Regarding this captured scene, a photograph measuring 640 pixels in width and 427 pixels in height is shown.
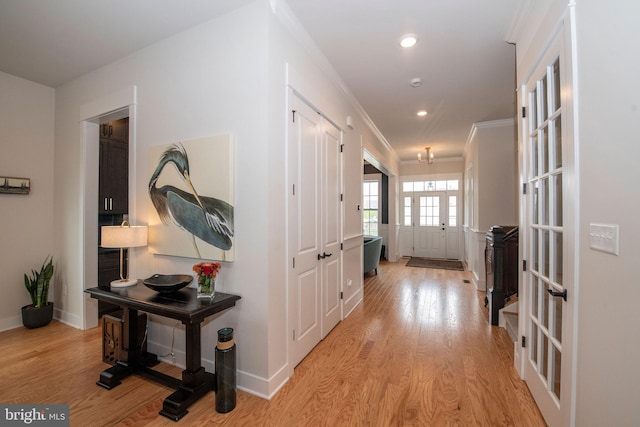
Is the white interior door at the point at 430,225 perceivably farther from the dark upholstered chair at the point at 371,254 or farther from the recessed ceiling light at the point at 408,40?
the recessed ceiling light at the point at 408,40

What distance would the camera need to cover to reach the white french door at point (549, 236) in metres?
1.44

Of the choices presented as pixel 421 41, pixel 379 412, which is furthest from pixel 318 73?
pixel 379 412

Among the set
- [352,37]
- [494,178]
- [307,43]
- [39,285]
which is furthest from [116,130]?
[494,178]

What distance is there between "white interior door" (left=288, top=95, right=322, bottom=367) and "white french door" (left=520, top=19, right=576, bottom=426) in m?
1.74

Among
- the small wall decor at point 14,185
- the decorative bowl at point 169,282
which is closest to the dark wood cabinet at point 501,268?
the decorative bowl at point 169,282

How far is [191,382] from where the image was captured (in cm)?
196

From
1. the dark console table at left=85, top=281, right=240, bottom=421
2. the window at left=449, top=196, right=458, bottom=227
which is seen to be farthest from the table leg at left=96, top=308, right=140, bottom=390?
the window at left=449, top=196, right=458, bottom=227

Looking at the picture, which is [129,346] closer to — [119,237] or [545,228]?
[119,237]

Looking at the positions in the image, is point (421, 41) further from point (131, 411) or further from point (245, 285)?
point (131, 411)

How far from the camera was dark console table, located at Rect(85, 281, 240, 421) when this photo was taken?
1816 millimetres

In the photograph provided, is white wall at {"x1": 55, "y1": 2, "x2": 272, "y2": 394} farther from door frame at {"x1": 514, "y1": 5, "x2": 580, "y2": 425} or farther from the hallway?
door frame at {"x1": 514, "y1": 5, "x2": 580, "y2": 425}

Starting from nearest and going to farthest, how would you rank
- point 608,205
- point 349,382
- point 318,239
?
point 608,205 → point 349,382 → point 318,239

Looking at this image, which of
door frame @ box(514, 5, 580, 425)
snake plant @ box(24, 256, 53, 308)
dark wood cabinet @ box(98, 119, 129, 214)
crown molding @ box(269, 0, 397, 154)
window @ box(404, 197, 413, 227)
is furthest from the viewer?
window @ box(404, 197, 413, 227)

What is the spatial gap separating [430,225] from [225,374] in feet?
24.8
